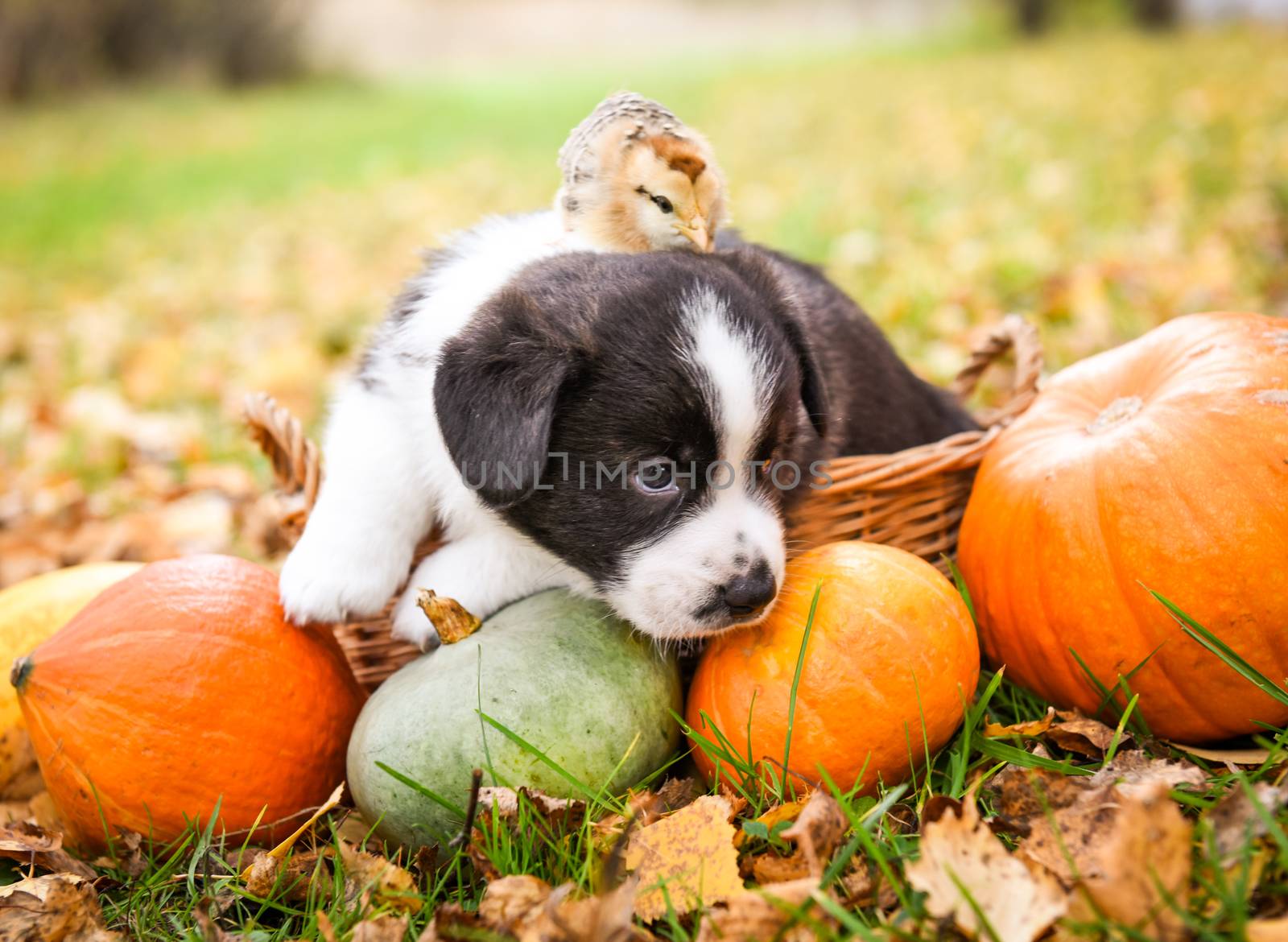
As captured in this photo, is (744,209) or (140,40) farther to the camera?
(140,40)

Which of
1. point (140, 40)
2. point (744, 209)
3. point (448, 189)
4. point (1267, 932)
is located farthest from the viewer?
point (140, 40)

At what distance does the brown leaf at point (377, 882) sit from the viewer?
1.82 metres

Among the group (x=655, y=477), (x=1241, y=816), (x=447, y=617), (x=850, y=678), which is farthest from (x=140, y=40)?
(x=1241, y=816)

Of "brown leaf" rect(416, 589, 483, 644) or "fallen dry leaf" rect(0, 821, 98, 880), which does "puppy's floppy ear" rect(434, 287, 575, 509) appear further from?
"fallen dry leaf" rect(0, 821, 98, 880)

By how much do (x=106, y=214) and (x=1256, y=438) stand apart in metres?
10.9

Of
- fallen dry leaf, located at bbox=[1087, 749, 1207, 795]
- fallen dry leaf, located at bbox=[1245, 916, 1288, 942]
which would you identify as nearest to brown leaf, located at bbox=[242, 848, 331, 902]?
fallen dry leaf, located at bbox=[1087, 749, 1207, 795]

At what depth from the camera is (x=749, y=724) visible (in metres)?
2.01

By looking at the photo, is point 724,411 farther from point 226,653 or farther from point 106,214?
point 106,214

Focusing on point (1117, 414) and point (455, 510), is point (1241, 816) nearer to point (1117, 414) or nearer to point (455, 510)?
point (1117, 414)

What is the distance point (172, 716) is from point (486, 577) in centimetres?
70

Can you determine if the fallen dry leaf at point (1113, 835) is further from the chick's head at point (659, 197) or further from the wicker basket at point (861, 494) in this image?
the chick's head at point (659, 197)

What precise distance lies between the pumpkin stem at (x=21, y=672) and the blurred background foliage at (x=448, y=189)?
152 centimetres

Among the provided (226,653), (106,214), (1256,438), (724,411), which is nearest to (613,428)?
(724,411)

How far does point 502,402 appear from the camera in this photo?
2.06 m
